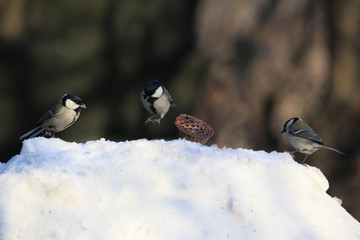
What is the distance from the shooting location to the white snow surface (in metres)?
2.19

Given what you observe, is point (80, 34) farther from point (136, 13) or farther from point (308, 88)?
point (308, 88)

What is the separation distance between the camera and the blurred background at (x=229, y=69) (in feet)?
19.1

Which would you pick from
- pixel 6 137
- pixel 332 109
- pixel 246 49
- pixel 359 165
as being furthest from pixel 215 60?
pixel 6 137

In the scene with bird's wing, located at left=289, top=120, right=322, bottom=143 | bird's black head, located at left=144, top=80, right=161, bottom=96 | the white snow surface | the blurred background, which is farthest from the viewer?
the blurred background

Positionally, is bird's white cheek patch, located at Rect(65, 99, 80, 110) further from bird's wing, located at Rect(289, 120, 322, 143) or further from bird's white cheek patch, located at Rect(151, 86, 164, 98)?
bird's wing, located at Rect(289, 120, 322, 143)

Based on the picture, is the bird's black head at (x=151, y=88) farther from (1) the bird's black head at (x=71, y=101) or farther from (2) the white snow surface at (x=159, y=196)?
(2) the white snow surface at (x=159, y=196)

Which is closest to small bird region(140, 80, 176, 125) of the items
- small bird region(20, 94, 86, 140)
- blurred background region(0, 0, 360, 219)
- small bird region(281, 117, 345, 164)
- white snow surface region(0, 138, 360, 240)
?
small bird region(20, 94, 86, 140)

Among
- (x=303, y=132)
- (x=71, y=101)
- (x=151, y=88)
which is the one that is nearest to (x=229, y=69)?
(x=151, y=88)

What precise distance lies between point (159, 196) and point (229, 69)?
4.09 m

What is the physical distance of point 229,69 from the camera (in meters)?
6.30

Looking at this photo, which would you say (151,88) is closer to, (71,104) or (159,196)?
(71,104)

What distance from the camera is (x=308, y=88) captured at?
6.24 m

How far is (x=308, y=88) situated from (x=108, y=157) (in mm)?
4159

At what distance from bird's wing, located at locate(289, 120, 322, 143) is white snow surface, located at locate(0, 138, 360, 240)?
1.10 m
